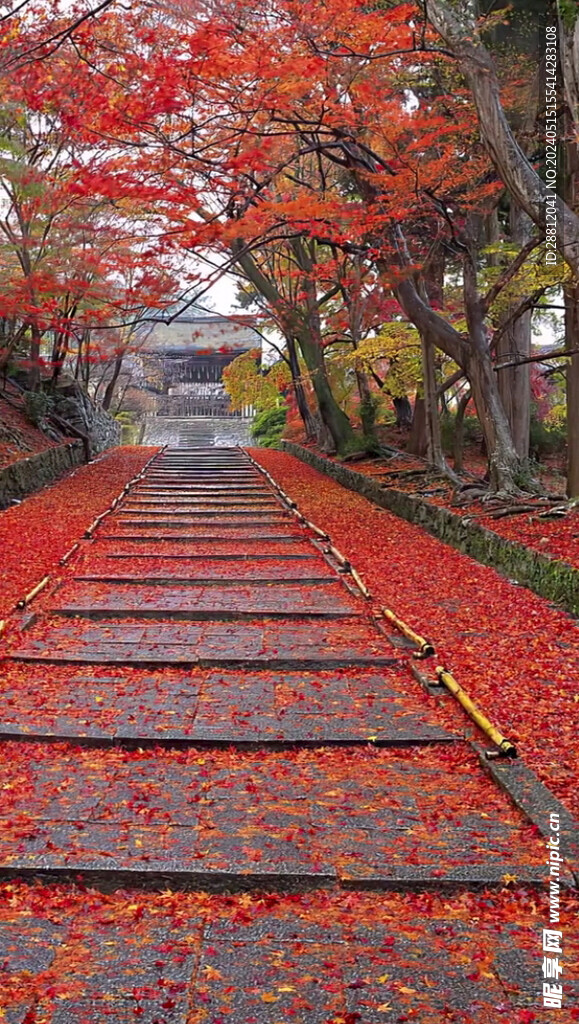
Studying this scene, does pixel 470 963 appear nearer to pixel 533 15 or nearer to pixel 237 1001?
pixel 237 1001

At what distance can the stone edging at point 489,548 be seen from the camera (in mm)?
7926

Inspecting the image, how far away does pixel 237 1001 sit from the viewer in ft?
8.73

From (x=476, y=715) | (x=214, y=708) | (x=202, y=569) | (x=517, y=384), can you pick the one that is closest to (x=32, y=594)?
(x=202, y=569)

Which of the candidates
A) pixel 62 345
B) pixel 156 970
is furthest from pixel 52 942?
pixel 62 345

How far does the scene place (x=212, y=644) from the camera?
6.71 meters

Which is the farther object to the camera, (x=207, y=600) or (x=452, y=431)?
(x=452, y=431)

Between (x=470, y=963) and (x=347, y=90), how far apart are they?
11149 mm

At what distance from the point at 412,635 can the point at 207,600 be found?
2.30 metres

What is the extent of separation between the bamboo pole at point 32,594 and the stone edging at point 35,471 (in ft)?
24.0

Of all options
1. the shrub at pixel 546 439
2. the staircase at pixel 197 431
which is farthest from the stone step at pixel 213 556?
the staircase at pixel 197 431

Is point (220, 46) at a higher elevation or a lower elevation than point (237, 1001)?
higher

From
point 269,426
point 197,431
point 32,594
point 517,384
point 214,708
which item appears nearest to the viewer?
point 214,708

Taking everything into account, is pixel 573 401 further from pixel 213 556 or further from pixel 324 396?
pixel 324 396

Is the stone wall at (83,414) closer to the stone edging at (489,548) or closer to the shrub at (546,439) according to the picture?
the stone edging at (489,548)
